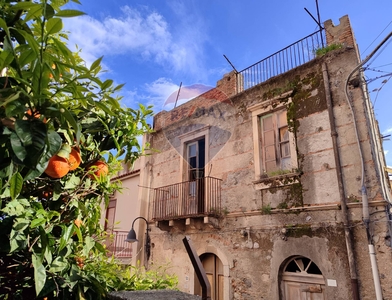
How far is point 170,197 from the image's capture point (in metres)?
8.57

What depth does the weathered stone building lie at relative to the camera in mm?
5121

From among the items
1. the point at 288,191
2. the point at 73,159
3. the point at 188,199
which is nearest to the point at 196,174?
the point at 188,199

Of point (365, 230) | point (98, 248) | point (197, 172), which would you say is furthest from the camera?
point (197, 172)

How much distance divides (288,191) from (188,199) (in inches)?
114

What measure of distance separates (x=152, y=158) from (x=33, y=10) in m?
9.24

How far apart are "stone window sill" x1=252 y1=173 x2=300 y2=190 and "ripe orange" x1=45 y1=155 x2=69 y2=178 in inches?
219

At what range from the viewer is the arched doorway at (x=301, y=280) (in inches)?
213

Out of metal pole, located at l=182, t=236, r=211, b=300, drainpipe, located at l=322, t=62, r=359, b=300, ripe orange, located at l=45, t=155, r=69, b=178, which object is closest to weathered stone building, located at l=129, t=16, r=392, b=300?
drainpipe, located at l=322, t=62, r=359, b=300

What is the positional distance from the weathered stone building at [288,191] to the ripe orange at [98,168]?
493 centimetres

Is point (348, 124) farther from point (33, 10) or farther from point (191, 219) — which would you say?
point (33, 10)

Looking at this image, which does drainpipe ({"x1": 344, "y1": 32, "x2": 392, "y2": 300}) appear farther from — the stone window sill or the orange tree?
the orange tree

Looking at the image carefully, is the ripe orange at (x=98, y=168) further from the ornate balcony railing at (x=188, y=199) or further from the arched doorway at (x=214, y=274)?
the arched doorway at (x=214, y=274)

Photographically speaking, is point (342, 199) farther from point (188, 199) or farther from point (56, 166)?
point (56, 166)

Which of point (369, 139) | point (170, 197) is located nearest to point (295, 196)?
point (369, 139)
